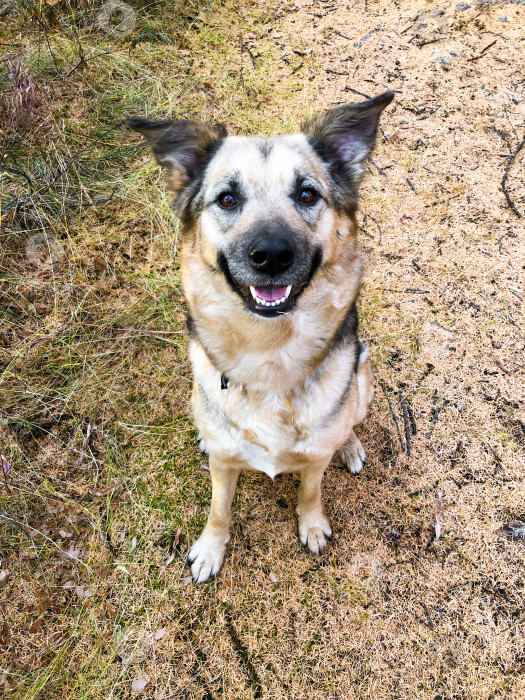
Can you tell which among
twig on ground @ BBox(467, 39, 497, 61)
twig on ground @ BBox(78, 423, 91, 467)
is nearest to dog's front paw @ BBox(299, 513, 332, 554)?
twig on ground @ BBox(78, 423, 91, 467)

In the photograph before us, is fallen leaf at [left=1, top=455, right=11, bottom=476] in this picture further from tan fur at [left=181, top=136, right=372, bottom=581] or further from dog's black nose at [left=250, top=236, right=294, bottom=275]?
dog's black nose at [left=250, top=236, right=294, bottom=275]

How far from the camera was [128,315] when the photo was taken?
399 cm

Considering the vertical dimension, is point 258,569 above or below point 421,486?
below

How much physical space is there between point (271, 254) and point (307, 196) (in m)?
0.54

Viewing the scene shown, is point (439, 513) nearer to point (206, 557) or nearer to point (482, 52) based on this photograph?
point (206, 557)

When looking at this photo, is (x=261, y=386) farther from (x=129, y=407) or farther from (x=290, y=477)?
(x=129, y=407)

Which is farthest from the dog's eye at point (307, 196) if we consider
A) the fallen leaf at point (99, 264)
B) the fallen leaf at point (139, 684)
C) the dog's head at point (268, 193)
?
the fallen leaf at point (139, 684)

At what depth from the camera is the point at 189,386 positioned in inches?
147

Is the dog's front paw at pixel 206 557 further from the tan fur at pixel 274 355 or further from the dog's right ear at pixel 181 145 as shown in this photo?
the dog's right ear at pixel 181 145

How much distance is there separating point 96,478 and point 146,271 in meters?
1.96

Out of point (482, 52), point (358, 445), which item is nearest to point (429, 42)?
point (482, 52)

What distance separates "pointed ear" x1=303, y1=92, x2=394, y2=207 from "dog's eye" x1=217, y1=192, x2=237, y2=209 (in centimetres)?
58

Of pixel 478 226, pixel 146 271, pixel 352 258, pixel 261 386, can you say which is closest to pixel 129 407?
A: pixel 146 271

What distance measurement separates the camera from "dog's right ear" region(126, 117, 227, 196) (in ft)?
7.33
